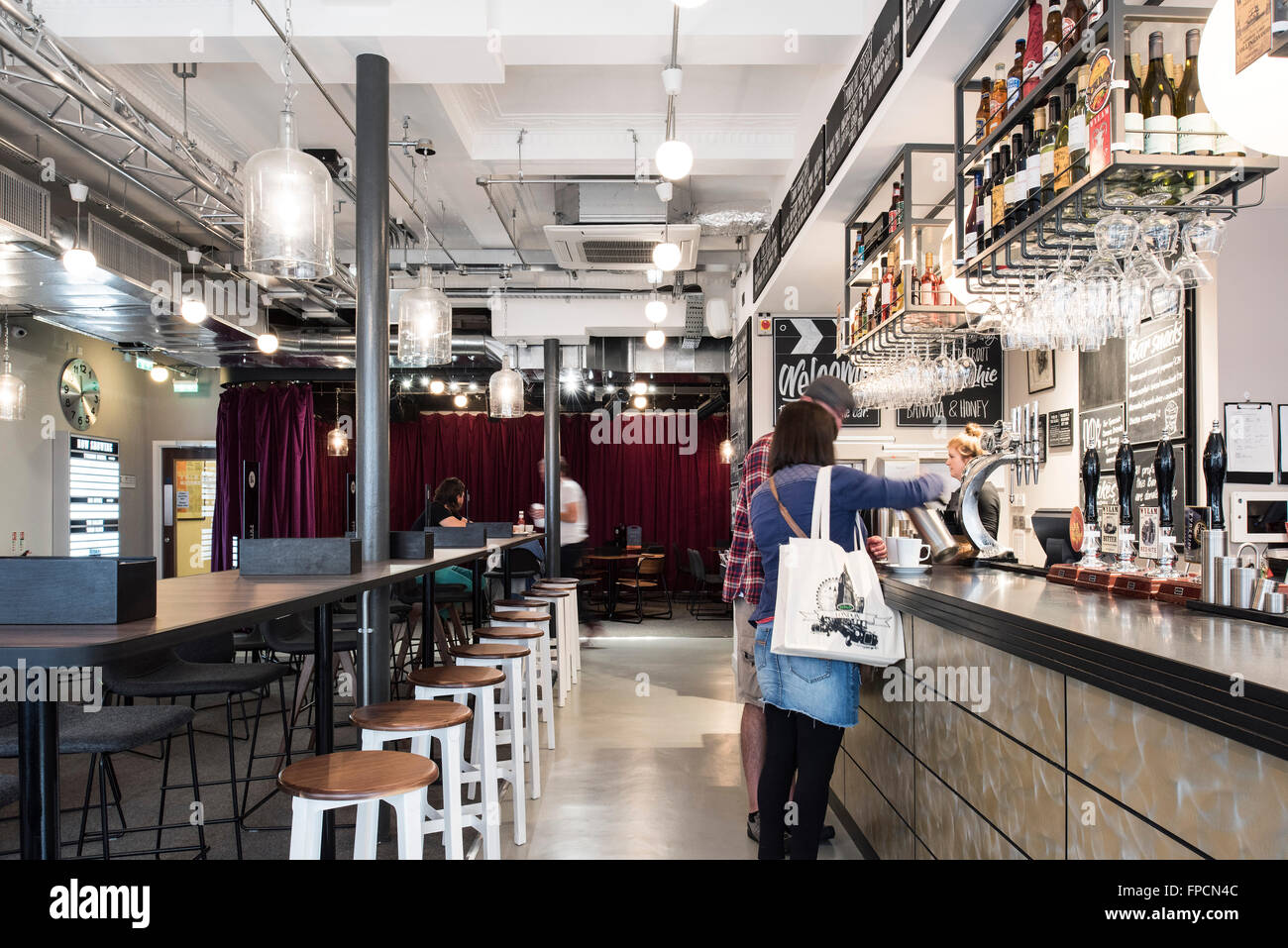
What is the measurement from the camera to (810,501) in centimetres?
250

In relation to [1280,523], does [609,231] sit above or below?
above

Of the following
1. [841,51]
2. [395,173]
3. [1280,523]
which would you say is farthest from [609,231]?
[1280,523]

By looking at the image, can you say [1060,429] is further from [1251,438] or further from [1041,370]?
[1251,438]

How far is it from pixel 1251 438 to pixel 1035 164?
2488 mm

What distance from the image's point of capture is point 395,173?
6121 mm

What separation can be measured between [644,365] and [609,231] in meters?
3.68

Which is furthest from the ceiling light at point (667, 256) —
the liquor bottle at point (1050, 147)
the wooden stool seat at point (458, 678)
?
the wooden stool seat at point (458, 678)

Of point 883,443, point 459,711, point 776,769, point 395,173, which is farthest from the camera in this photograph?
point 883,443

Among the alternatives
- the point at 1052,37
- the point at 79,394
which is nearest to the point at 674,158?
the point at 1052,37

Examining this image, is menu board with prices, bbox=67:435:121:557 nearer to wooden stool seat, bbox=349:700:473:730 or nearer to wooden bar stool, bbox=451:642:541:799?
wooden bar stool, bbox=451:642:541:799

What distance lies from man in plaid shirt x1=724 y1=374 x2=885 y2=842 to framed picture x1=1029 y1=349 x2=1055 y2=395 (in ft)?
11.2
